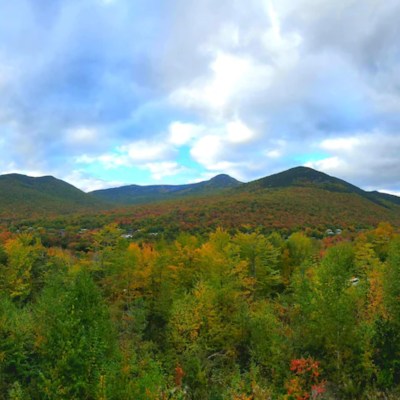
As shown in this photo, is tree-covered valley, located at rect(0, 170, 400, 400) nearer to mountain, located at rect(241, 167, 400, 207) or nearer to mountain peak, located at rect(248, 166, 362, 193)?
mountain, located at rect(241, 167, 400, 207)

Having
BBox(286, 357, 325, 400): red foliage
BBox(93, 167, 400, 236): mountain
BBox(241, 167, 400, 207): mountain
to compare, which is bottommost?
BBox(286, 357, 325, 400): red foliage

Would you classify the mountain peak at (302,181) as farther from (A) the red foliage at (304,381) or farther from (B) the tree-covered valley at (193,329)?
(A) the red foliage at (304,381)

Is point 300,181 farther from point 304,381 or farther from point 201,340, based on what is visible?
point 304,381

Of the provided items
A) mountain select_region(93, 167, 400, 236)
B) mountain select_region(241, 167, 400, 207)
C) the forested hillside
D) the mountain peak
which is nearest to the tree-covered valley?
the forested hillside

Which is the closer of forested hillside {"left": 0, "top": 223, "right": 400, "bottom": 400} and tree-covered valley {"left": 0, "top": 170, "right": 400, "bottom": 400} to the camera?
forested hillside {"left": 0, "top": 223, "right": 400, "bottom": 400}

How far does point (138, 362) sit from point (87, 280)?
730cm

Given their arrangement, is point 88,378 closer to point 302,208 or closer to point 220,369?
point 220,369

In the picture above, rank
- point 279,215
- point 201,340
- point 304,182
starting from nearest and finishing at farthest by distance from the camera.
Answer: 1. point 201,340
2. point 279,215
3. point 304,182

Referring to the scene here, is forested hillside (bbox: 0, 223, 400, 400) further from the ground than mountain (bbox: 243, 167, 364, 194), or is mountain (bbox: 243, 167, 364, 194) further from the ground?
mountain (bbox: 243, 167, 364, 194)

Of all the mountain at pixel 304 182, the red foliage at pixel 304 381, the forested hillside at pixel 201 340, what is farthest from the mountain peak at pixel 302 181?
the red foliage at pixel 304 381

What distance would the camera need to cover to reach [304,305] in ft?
81.1

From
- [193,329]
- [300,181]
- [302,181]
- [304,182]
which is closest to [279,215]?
[193,329]

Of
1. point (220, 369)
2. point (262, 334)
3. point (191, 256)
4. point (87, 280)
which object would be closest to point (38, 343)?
point (87, 280)

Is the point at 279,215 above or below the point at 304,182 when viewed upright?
below
